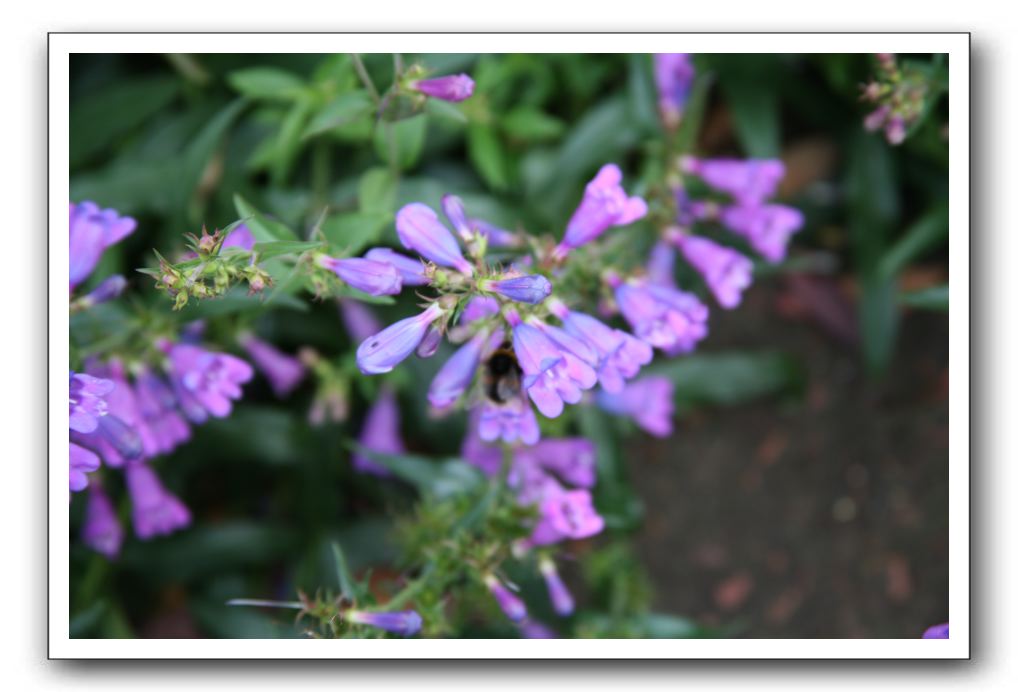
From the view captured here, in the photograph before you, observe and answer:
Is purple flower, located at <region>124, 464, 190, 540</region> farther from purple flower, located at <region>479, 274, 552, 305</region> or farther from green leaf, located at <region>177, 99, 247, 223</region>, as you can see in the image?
purple flower, located at <region>479, 274, 552, 305</region>

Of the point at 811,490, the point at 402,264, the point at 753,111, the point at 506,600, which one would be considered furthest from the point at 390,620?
the point at 753,111

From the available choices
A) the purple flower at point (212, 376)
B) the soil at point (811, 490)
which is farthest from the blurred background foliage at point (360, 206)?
the purple flower at point (212, 376)

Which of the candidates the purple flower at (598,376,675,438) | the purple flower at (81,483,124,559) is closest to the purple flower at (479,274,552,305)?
the purple flower at (598,376,675,438)

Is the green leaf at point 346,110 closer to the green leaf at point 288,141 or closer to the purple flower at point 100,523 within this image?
the green leaf at point 288,141

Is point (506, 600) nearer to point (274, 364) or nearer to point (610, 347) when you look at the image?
point (610, 347)
